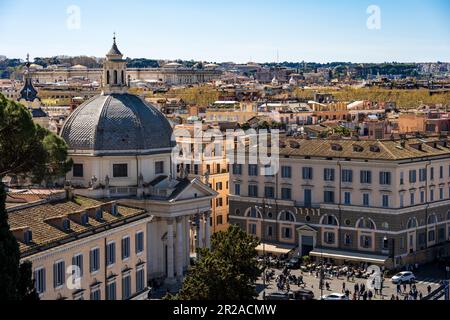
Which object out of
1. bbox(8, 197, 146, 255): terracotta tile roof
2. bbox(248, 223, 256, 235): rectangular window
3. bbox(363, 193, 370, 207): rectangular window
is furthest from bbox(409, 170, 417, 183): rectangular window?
bbox(8, 197, 146, 255): terracotta tile roof

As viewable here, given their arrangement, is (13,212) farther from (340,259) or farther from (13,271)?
(340,259)

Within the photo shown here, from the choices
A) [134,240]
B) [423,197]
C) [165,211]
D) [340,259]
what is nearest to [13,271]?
[134,240]

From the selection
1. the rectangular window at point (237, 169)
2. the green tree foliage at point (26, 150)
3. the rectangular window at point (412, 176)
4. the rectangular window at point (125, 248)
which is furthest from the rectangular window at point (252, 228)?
the rectangular window at point (125, 248)

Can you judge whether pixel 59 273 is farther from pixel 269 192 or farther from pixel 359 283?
pixel 269 192

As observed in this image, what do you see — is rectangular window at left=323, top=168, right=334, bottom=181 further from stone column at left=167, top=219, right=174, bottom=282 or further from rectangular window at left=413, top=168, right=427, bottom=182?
stone column at left=167, top=219, right=174, bottom=282

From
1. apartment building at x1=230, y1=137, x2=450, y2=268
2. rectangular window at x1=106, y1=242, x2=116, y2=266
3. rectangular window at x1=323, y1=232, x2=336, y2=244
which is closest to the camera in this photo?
rectangular window at x1=106, y1=242, x2=116, y2=266

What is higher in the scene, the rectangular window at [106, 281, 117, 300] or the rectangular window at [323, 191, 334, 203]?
the rectangular window at [323, 191, 334, 203]

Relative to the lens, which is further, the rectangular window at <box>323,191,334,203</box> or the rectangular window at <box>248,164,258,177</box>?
the rectangular window at <box>248,164,258,177</box>

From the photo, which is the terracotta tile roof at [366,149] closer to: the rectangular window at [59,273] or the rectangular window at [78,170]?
the rectangular window at [78,170]
